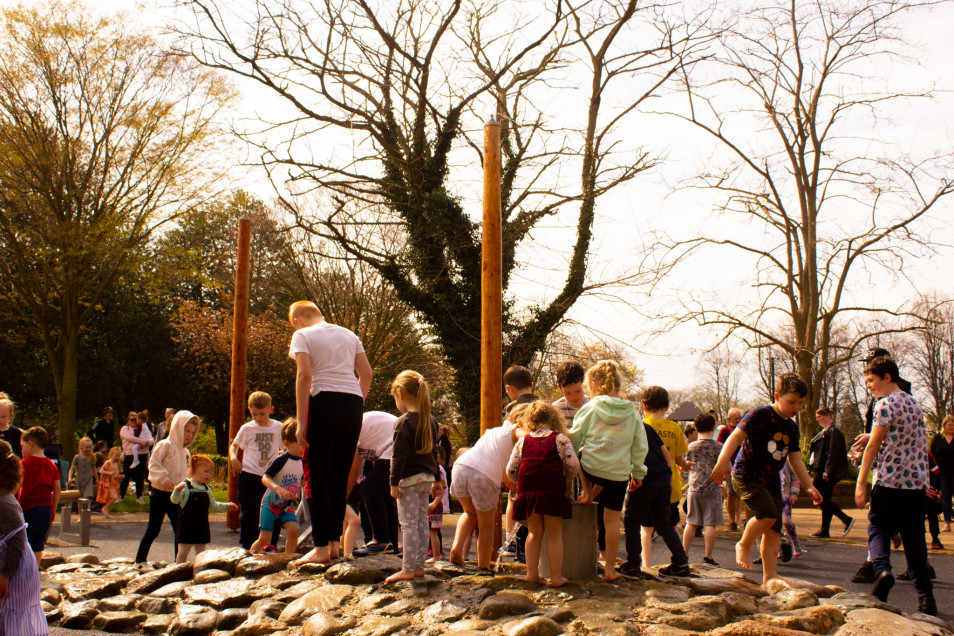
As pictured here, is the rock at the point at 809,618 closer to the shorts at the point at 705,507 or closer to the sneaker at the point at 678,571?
the sneaker at the point at 678,571

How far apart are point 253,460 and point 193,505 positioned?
773 millimetres

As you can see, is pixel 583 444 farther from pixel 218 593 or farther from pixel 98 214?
pixel 98 214

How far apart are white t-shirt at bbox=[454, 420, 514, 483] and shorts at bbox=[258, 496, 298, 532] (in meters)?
2.44

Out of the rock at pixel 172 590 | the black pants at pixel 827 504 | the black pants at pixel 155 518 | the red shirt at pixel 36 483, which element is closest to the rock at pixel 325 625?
the rock at pixel 172 590

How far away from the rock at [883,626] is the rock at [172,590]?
5523 millimetres

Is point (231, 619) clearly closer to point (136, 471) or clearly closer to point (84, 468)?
point (84, 468)

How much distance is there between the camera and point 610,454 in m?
6.32

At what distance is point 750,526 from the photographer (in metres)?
6.62

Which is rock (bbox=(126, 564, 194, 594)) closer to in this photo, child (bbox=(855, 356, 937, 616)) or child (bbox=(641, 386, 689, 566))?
child (bbox=(641, 386, 689, 566))

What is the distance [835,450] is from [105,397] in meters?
32.4

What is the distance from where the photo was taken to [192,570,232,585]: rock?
23.7ft

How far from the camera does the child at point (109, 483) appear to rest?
15.8 meters

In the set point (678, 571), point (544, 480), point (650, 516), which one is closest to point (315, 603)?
point (544, 480)

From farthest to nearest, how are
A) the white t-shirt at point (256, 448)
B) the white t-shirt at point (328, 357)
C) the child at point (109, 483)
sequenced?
1. the child at point (109, 483)
2. the white t-shirt at point (256, 448)
3. the white t-shirt at point (328, 357)
